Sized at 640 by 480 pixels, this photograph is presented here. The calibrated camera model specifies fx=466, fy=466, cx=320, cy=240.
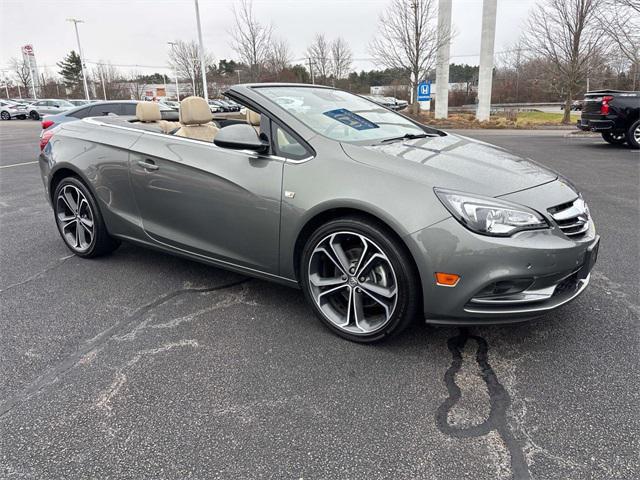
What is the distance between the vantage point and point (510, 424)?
6.99ft

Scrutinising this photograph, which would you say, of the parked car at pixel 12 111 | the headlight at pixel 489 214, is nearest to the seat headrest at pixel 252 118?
the headlight at pixel 489 214

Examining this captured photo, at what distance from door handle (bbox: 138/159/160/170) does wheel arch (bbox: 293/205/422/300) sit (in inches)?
53.7

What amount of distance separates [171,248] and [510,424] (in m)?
2.63

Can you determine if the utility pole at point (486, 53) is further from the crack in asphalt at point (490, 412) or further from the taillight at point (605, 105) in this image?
the crack in asphalt at point (490, 412)

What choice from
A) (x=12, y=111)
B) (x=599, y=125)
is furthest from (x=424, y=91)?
(x=12, y=111)

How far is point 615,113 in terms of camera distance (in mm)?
11531

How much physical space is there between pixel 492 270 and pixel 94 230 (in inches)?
134

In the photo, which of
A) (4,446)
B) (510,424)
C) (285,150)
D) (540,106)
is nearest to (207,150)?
(285,150)

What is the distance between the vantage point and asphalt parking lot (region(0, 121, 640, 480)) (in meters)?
1.93

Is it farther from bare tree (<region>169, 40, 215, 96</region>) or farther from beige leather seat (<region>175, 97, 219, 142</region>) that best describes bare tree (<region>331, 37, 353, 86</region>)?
beige leather seat (<region>175, 97, 219, 142</region>)

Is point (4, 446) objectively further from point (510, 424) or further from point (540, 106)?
point (540, 106)

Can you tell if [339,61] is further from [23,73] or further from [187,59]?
[23,73]

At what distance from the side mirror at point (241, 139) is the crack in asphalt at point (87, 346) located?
124 centimetres

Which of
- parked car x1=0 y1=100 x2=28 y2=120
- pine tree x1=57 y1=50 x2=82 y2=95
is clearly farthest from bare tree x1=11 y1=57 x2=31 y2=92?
parked car x1=0 y1=100 x2=28 y2=120
